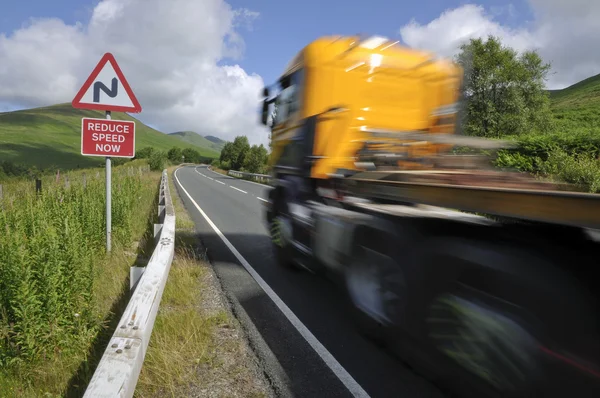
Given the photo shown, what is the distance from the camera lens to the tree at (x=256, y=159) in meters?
38.7

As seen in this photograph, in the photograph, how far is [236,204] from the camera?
49.1 ft

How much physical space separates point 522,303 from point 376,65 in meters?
3.70

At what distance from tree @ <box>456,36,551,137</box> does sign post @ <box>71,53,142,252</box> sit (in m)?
20.8

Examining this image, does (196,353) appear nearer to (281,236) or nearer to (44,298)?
(44,298)

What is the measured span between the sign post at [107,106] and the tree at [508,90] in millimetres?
20821

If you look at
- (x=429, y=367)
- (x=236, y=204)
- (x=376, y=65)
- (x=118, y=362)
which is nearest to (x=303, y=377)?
(x=429, y=367)

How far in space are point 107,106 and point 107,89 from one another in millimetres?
246

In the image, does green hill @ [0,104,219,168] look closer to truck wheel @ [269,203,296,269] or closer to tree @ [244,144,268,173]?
tree @ [244,144,268,173]

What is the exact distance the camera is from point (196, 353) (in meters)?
3.27

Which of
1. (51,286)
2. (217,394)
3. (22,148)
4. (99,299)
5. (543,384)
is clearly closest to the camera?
(543,384)

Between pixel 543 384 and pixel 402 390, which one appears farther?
pixel 402 390

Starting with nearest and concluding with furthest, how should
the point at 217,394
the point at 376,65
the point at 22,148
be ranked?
1. the point at 217,394
2. the point at 376,65
3. the point at 22,148

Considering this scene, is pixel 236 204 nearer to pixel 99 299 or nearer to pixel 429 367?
pixel 99 299

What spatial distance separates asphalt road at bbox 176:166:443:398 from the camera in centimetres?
292
